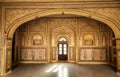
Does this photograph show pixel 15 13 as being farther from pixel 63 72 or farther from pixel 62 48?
pixel 62 48

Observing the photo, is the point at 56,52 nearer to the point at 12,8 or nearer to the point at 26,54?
the point at 26,54

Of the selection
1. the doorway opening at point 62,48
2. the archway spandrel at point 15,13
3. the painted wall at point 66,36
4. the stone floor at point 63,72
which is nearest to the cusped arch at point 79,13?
the archway spandrel at point 15,13

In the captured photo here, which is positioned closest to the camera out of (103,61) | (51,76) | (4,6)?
(51,76)

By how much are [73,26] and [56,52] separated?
211 centimetres

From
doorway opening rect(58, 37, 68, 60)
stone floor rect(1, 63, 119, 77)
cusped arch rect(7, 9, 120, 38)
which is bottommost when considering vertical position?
stone floor rect(1, 63, 119, 77)

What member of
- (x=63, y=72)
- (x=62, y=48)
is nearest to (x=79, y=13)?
(x=63, y=72)

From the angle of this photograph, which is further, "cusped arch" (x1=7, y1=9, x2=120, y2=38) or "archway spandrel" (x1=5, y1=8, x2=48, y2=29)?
"archway spandrel" (x1=5, y1=8, x2=48, y2=29)

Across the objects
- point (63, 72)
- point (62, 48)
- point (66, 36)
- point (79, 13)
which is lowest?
point (63, 72)

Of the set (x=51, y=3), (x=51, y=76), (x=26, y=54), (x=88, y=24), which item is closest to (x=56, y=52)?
(x=26, y=54)

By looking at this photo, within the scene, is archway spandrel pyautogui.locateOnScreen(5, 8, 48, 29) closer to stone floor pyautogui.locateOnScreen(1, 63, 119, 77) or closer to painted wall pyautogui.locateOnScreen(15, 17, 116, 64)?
stone floor pyautogui.locateOnScreen(1, 63, 119, 77)

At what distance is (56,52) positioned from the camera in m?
8.59

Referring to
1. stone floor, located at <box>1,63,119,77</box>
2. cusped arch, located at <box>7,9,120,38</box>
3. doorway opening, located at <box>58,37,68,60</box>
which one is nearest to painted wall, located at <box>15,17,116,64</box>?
doorway opening, located at <box>58,37,68,60</box>

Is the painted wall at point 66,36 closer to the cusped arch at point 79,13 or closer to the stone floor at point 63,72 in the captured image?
the stone floor at point 63,72

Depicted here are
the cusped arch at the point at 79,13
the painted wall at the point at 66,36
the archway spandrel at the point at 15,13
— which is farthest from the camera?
the painted wall at the point at 66,36
